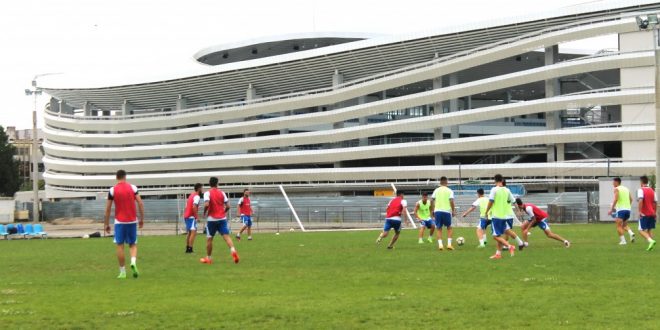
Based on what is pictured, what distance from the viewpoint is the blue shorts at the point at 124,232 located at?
51.9ft

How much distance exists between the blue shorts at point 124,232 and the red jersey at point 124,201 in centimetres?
10

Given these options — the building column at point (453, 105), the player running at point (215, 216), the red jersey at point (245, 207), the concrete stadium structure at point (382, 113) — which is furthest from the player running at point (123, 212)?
the building column at point (453, 105)

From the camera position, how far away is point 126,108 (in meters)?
110

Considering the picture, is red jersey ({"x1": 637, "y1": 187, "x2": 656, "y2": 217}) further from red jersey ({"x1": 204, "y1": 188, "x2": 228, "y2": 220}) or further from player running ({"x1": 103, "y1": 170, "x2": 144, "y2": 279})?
player running ({"x1": 103, "y1": 170, "x2": 144, "y2": 279})

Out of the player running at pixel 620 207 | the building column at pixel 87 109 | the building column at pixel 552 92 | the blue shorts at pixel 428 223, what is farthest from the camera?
the building column at pixel 87 109

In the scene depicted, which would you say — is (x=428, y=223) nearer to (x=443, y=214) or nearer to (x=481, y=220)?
(x=481, y=220)

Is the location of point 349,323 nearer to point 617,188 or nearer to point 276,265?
point 276,265

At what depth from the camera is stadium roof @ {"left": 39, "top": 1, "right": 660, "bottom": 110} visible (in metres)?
75.6

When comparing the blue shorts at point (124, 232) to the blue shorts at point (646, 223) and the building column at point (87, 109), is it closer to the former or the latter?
the blue shorts at point (646, 223)

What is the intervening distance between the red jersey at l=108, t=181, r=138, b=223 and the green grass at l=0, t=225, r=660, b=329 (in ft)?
3.70

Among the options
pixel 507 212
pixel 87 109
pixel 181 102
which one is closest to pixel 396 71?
pixel 181 102

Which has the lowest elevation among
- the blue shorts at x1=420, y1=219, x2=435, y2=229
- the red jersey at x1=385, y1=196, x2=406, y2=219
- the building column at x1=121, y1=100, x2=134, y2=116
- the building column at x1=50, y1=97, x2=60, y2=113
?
the blue shorts at x1=420, y1=219, x2=435, y2=229

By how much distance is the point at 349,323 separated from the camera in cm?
941

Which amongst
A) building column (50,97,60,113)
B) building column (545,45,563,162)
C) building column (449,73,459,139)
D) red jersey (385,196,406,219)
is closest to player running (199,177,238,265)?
red jersey (385,196,406,219)
